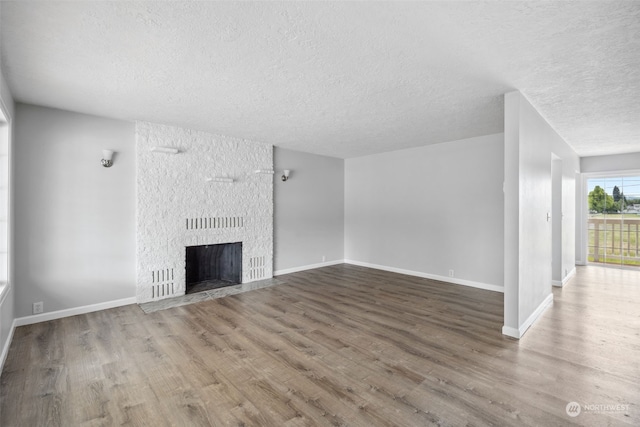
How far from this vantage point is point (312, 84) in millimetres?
2936

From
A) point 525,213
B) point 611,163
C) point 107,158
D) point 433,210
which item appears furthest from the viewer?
point 611,163

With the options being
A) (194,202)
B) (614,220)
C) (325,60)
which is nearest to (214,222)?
(194,202)

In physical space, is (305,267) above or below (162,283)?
below

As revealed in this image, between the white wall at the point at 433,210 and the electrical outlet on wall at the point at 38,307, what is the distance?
5538mm

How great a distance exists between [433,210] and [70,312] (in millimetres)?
5864

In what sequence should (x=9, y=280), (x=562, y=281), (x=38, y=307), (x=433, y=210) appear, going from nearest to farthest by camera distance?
(x=9, y=280) → (x=38, y=307) → (x=562, y=281) → (x=433, y=210)

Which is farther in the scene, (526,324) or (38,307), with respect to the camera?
(38,307)

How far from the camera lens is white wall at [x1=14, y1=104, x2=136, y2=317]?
11.3 feet

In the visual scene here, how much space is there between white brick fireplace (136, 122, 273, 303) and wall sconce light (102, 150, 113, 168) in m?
0.34

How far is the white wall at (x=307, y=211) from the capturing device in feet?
19.8

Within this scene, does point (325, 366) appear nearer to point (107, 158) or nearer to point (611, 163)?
point (107, 158)

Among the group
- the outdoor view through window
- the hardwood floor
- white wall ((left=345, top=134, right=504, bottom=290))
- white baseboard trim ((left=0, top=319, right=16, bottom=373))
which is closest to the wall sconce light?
the hardwood floor

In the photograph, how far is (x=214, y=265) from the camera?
562 cm

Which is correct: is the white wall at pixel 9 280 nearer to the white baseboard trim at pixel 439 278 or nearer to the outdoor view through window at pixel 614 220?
the white baseboard trim at pixel 439 278
